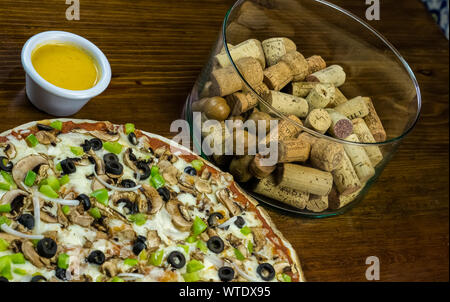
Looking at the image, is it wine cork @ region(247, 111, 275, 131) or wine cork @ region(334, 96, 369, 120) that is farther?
wine cork @ region(334, 96, 369, 120)

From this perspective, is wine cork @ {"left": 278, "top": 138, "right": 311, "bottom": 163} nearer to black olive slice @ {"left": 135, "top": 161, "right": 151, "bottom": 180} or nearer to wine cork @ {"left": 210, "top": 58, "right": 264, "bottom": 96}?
wine cork @ {"left": 210, "top": 58, "right": 264, "bottom": 96}

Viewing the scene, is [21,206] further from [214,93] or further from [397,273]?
[397,273]

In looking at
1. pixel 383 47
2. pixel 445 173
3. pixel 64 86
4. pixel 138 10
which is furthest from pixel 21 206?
pixel 445 173

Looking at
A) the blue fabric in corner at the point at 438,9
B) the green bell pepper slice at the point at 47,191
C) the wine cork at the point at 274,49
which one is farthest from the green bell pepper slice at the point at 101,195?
the blue fabric in corner at the point at 438,9

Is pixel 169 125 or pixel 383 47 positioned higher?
pixel 383 47

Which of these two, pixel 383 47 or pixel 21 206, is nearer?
pixel 21 206

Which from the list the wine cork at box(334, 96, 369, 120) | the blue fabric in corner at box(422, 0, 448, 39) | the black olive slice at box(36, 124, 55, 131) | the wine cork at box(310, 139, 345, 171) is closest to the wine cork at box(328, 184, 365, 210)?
the wine cork at box(310, 139, 345, 171)
